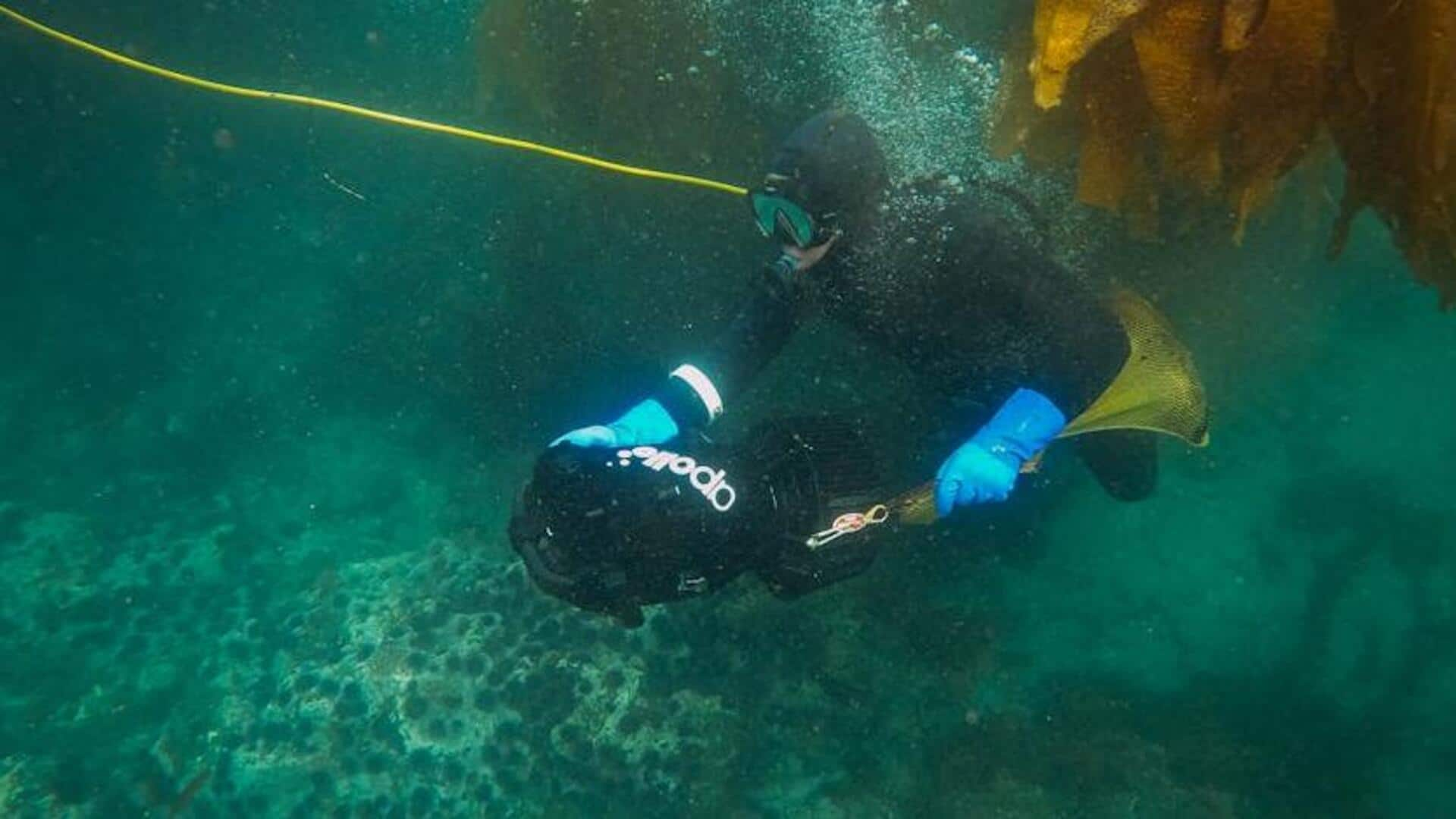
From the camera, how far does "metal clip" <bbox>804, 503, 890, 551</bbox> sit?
3.50 meters

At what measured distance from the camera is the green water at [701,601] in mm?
6344

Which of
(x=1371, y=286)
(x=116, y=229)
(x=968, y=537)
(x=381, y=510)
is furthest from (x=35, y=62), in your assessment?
(x=1371, y=286)

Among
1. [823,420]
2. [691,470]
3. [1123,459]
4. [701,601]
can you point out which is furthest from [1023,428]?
[701,601]

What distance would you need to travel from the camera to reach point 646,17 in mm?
6648

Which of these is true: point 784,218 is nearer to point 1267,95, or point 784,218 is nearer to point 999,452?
point 999,452

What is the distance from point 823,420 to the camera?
3.69m

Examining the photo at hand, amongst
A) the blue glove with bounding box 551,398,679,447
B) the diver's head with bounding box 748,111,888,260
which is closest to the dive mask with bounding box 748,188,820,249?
the diver's head with bounding box 748,111,888,260

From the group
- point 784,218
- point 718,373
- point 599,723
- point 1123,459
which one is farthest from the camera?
point 599,723

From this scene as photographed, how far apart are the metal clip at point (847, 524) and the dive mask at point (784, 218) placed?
118cm

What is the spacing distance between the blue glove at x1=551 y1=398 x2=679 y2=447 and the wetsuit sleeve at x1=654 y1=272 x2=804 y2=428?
6 cm

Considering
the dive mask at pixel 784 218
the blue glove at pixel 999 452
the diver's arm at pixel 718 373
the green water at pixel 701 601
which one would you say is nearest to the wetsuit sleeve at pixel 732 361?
the diver's arm at pixel 718 373

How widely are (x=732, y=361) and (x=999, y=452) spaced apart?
137 centimetres

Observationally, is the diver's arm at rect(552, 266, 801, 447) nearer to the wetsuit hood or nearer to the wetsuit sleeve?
the wetsuit sleeve

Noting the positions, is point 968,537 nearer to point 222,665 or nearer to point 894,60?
point 894,60
